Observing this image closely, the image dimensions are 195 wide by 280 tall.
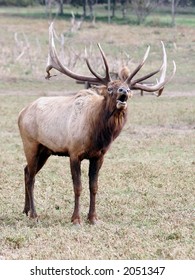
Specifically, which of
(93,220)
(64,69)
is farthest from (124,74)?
(93,220)

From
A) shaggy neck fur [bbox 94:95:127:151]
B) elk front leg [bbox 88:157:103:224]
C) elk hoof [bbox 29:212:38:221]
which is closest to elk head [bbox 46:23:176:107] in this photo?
shaggy neck fur [bbox 94:95:127:151]

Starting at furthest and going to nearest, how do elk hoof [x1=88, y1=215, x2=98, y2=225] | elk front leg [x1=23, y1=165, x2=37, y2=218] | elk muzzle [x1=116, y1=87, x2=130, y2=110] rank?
elk front leg [x1=23, y1=165, x2=37, y2=218], elk hoof [x1=88, y1=215, x2=98, y2=225], elk muzzle [x1=116, y1=87, x2=130, y2=110]

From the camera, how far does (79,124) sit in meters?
9.06

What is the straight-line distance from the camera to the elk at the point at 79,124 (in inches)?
347

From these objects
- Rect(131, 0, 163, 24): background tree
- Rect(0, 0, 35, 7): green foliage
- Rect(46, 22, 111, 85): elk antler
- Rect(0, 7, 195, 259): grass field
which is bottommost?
Rect(0, 0, 35, 7): green foliage

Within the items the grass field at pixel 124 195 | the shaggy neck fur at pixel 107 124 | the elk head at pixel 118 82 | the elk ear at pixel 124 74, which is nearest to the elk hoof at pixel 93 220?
the grass field at pixel 124 195

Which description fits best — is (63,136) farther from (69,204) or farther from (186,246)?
(186,246)

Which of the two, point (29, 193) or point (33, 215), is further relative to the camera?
point (29, 193)

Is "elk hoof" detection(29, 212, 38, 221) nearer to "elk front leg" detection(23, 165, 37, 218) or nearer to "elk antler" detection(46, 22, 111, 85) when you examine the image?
"elk front leg" detection(23, 165, 37, 218)

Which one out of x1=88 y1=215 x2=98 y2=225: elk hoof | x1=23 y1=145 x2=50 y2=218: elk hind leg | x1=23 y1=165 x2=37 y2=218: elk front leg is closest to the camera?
x1=88 y1=215 x2=98 y2=225: elk hoof

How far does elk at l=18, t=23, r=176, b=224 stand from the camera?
8.82 m

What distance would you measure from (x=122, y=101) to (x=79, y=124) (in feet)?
2.48

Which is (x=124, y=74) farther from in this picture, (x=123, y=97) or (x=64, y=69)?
(x=64, y=69)
